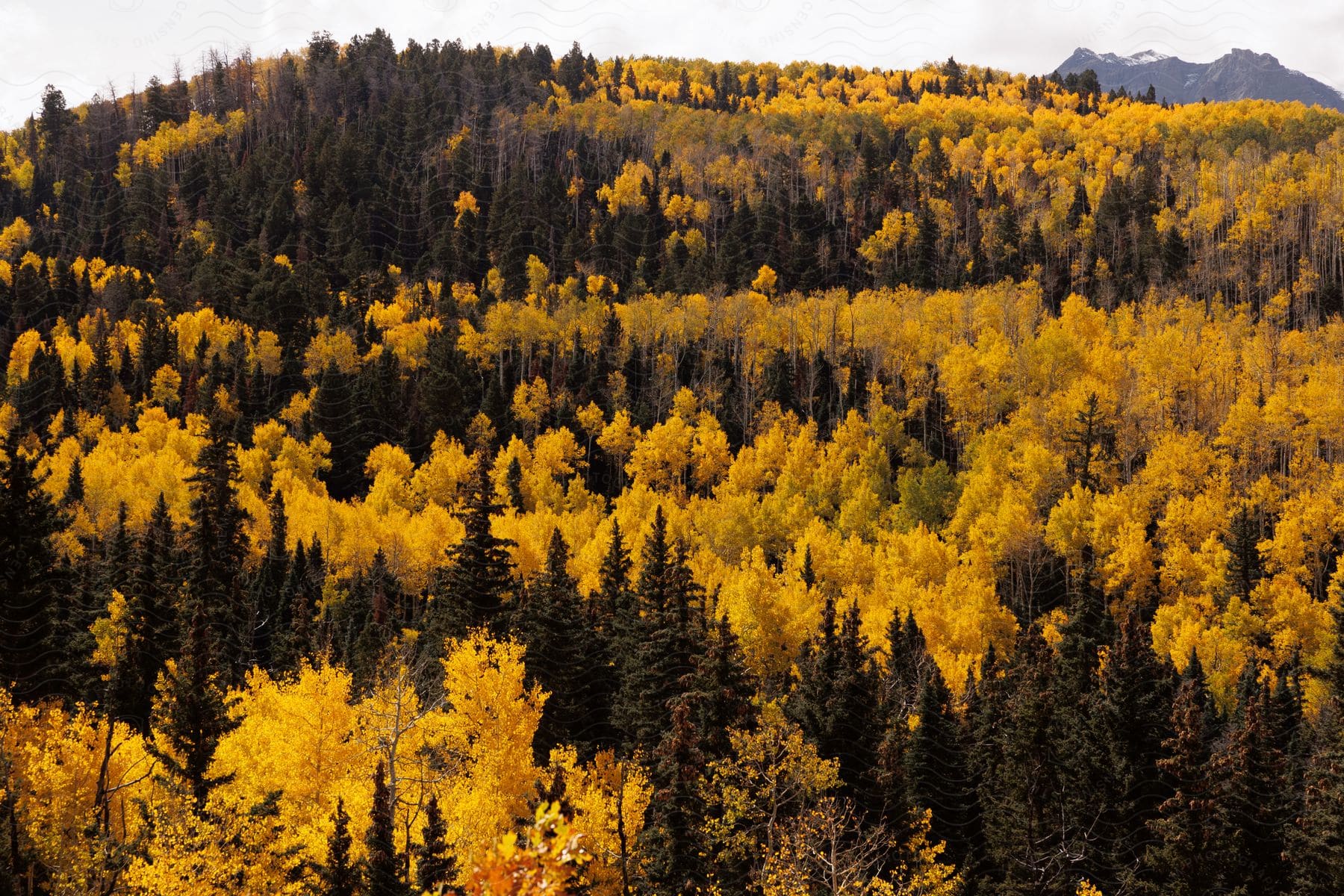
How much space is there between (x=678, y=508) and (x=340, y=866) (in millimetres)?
58412

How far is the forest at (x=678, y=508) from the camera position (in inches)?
1374

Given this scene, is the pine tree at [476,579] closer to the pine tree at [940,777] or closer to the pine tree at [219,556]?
the pine tree at [219,556]

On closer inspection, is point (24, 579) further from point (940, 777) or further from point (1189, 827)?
point (1189, 827)

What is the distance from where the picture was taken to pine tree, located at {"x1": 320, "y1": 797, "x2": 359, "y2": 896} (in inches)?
1091

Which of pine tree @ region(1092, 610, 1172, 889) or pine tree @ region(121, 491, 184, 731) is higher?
pine tree @ region(121, 491, 184, 731)

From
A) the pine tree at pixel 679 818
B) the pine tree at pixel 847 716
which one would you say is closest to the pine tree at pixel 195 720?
the pine tree at pixel 679 818

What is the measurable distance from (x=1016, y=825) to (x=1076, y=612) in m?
16.0

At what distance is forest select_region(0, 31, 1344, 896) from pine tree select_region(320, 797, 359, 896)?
1.02 ft

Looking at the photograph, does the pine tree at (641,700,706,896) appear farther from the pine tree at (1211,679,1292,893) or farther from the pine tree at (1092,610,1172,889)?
the pine tree at (1211,679,1292,893)

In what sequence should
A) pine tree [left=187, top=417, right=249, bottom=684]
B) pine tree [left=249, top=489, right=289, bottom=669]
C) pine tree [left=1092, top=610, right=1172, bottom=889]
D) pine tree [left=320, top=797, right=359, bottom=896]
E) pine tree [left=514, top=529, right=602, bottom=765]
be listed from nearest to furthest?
pine tree [left=320, top=797, right=359, bottom=896]
pine tree [left=1092, top=610, right=1172, bottom=889]
pine tree [left=514, top=529, right=602, bottom=765]
pine tree [left=187, top=417, right=249, bottom=684]
pine tree [left=249, top=489, right=289, bottom=669]

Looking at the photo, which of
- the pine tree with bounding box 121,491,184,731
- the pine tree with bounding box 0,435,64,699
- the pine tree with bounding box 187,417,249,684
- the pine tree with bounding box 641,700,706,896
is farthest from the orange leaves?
the pine tree with bounding box 187,417,249,684

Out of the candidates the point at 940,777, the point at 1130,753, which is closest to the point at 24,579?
the point at 940,777

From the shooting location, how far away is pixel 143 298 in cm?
13175

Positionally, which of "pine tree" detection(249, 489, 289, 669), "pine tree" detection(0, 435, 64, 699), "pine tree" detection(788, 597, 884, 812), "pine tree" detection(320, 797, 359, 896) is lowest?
"pine tree" detection(249, 489, 289, 669)
